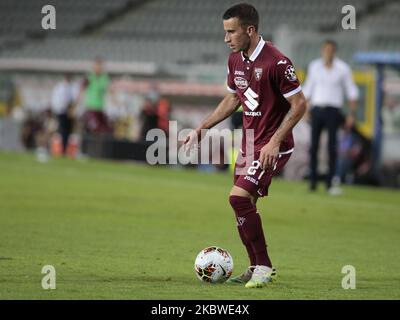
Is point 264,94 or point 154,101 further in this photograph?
point 154,101

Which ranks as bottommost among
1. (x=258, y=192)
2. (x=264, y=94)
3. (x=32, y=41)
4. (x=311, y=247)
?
(x=311, y=247)

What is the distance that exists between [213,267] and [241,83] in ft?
Answer: 4.82

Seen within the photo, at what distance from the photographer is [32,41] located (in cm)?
3556

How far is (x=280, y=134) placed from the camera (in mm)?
7762

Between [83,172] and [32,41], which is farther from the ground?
→ [32,41]

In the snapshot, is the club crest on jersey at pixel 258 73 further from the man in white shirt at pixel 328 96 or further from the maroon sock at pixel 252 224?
the man in white shirt at pixel 328 96

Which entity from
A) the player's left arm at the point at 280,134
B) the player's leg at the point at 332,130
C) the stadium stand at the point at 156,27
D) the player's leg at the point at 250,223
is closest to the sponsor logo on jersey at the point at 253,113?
the player's left arm at the point at 280,134

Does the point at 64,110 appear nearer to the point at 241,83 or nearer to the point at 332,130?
the point at 332,130

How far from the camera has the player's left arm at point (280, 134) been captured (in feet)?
25.5

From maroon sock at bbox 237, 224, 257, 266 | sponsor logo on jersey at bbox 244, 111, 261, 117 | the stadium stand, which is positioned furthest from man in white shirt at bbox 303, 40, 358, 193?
the stadium stand
